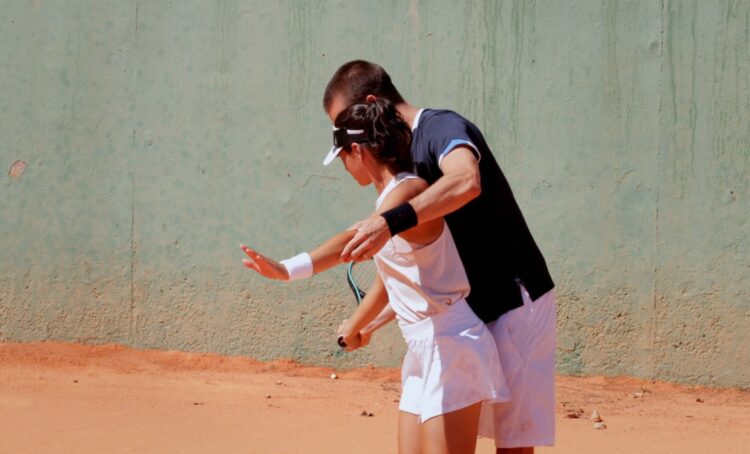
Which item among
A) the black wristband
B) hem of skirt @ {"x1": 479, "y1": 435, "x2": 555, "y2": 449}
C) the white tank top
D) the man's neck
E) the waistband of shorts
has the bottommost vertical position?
hem of skirt @ {"x1": 479, "y1": 435, "x2": 555, "y2": 449}

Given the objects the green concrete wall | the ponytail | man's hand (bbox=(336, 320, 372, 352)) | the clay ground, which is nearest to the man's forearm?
the ponytail

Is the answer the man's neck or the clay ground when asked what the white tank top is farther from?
the clay ground

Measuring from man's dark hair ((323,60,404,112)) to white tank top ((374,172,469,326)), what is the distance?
527mm

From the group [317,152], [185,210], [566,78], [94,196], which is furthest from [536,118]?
[94,196]

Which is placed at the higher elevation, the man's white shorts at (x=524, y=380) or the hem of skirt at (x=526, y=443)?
the man's white shorts at (x=524, y=380)

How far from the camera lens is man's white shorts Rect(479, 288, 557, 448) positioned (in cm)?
359

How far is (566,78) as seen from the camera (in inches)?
308

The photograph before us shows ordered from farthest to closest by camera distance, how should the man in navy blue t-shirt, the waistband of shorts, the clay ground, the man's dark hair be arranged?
the clay ground → the man's dark hair → the man in navy blue t-shirt → the waistband of shorts

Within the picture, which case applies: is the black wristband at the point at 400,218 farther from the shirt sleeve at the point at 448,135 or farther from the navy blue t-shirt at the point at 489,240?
the navy blue t-shirt at the point at 489,240

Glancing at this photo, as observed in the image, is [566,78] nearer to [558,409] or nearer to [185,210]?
[558,409]

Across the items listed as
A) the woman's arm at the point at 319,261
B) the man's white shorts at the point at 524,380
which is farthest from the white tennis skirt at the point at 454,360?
the woman's arm at the point at 319,261

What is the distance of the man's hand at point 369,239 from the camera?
301cm

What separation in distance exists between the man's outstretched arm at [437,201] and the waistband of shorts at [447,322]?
0.36 m

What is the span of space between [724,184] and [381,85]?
15.1 feet
